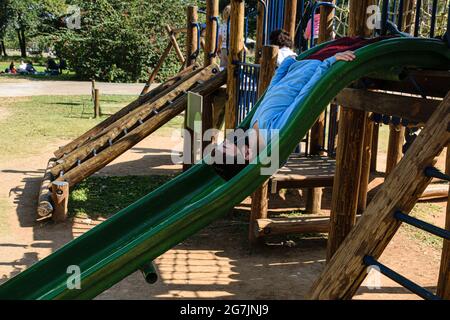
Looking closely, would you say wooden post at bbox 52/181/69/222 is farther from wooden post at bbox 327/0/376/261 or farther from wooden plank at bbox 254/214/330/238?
wooden post at bbox 327/0/376/261

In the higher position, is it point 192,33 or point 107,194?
point 192,33

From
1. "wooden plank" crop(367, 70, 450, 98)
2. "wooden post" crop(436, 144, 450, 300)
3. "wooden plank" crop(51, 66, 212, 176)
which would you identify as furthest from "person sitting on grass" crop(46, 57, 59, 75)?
"wooden post" crop(436, 144, 450, 300)

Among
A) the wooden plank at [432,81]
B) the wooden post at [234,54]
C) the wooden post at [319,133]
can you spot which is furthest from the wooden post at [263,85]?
the wooden plank at [432,81]

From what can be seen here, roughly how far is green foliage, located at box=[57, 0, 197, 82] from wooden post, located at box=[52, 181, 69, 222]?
749 inches

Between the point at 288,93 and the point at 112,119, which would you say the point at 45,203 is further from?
the point at 288,93

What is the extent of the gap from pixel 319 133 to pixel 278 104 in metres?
3.35

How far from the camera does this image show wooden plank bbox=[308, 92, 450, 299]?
2785 millimetres

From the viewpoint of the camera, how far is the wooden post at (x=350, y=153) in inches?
163

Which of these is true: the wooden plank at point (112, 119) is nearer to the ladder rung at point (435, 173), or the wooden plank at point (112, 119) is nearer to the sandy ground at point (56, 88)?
the ladder rung at point (435, 173)

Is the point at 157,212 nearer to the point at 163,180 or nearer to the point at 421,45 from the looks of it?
the point at 421,45

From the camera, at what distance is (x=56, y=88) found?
22609 mm

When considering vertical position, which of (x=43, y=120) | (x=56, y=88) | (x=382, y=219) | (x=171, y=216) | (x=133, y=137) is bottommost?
(x=56, y=88)

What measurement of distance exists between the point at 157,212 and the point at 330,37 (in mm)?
3213

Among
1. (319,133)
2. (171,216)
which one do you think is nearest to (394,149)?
(319,133)
